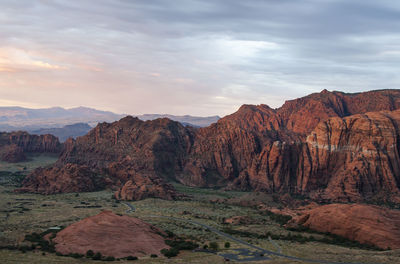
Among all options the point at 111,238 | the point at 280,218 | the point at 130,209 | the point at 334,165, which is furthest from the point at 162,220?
the point at 334,165

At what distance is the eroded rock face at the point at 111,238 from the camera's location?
52438mm

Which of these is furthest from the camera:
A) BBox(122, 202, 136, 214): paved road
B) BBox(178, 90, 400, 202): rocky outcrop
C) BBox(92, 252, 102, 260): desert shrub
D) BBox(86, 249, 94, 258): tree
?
BBox(178, 90, 400, 202): rocky outcrop

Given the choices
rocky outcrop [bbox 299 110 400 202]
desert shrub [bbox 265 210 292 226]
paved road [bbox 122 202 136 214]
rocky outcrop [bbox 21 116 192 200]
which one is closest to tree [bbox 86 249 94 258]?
paved road [bbox 122 202 136 214]

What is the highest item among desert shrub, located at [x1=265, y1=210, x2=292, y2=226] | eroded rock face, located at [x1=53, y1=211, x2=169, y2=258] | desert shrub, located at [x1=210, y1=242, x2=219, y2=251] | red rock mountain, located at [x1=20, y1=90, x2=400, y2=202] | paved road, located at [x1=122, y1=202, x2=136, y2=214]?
red rock mountain, located at [x1=20, y1=90, x2=400, y2=202]

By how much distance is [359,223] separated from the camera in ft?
237

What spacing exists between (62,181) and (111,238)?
79.4 metres

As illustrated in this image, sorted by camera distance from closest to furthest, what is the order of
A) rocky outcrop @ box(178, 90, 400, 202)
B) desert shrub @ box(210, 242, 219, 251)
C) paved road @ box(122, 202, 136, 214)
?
1. desert shrub @ box(210, 242, 219, 251)
2. paved road @ box(122, 202, 136, 214)
3. rocky outcrop @ box(178, 90, 400, 202)

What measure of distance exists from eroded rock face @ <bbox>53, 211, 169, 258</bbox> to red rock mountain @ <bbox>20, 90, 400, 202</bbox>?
57894mm

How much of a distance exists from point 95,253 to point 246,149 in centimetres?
13201

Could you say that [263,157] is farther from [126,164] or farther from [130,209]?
[130,209]

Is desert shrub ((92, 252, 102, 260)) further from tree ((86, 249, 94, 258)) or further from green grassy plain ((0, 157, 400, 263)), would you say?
green grassy plain ((0, 157, 400, 263))

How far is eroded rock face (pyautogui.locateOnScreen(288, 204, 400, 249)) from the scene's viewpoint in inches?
2640

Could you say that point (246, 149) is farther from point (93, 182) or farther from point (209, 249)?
point (209, 249)

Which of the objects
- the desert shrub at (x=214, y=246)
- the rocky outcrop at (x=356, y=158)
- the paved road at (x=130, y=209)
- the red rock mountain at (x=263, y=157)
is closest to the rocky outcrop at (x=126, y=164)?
the red rock mountain at (x=263, y=157)
